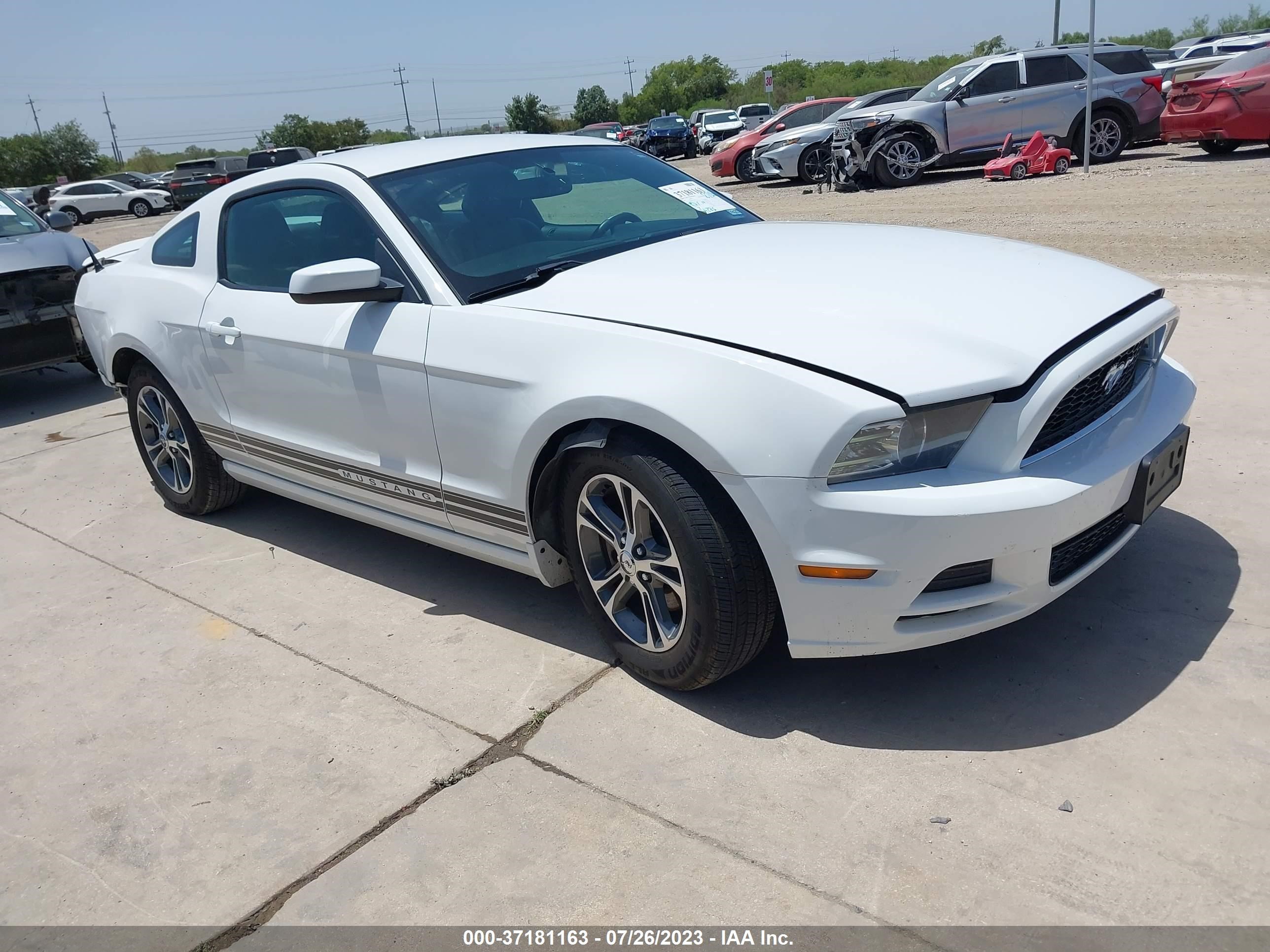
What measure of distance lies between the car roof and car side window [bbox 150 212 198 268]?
0.76 metres

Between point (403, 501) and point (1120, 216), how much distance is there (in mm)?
8725

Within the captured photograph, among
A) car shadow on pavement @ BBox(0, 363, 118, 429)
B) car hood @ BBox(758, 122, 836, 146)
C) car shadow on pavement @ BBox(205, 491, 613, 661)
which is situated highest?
car hood @ BBox(758, 122, 836, 146)

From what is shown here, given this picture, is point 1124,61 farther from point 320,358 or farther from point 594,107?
point 594,107

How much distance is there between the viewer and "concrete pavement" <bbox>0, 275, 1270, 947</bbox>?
7.50ft

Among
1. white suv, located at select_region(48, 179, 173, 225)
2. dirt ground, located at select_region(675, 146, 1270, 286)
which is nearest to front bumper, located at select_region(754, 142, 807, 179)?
dirt ground, located at select_region(675, 146, 1270, 286)

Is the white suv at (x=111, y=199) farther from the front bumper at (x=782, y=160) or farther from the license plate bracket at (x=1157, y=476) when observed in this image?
the license plate bracket at (x=1157, y=476)

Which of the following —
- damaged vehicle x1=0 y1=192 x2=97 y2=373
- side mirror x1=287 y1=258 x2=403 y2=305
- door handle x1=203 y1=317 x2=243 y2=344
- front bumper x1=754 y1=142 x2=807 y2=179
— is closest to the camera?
side mirror x1=287 y1=258 x2=403 y2=305

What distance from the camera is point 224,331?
4.08m

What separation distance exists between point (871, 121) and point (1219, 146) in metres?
4.65

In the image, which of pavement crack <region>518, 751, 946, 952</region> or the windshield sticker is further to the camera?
the windshield sticker

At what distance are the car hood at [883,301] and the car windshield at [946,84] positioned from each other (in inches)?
478

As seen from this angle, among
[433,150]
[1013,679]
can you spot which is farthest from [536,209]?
[1013,679]

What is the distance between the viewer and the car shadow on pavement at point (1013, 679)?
2756mm

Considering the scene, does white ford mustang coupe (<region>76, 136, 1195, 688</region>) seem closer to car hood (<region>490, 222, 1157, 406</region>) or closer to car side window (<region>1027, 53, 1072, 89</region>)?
car hood (<region>490, 222, 1157, 406</region>)
